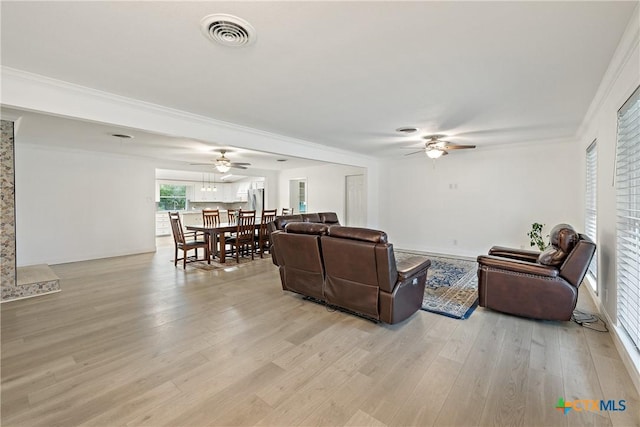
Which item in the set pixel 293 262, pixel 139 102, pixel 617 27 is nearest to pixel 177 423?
pixel 293 262

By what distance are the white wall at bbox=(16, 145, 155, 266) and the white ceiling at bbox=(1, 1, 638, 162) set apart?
4.40 m

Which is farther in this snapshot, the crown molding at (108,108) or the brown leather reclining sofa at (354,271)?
the brown leather reclining sofa at (354,271)

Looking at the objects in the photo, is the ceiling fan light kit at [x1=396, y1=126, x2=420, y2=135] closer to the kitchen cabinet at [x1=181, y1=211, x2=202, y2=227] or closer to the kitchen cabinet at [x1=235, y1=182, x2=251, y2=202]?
the kitchen cabinet at [x1=235, y1=182, x2=251, y2=202]

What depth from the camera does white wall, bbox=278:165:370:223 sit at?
8.24 m

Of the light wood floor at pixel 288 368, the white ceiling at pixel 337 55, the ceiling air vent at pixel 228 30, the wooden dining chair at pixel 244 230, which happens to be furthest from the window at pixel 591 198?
the wooden dining chair at pixel 244 230

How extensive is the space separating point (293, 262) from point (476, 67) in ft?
9.05

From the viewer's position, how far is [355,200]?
8.10 m

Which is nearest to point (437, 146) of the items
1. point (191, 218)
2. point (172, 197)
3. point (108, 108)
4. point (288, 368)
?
point (288, 368)

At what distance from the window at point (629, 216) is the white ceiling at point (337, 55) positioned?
538 millimetres

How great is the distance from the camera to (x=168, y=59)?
7.30 feet

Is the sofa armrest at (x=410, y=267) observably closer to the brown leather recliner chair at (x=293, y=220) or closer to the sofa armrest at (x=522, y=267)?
the sofa armrest at (x=522, y=267)

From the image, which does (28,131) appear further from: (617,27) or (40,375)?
(617,27)

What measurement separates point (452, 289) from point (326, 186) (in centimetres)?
533

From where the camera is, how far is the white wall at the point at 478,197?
516 centimetres
